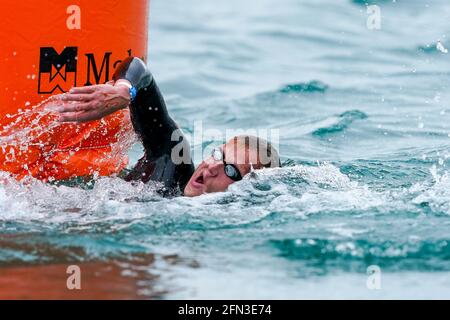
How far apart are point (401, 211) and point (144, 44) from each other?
183cm

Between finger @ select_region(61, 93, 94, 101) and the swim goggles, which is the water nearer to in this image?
the swim goggles

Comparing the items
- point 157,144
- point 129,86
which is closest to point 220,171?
point 157,144

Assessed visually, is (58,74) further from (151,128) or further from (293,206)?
(293,206)

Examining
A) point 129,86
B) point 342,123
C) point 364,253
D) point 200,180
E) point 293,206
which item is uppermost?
point 342,123

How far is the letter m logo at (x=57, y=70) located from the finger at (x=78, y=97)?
0.52 m

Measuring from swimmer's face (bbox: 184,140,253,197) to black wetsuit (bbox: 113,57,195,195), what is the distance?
0.18m

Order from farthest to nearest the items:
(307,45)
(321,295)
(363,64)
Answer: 1. (307,45)
2. (363,64)
3. (321,295)

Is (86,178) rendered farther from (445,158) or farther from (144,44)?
(445,158)

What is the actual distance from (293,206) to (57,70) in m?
1.47

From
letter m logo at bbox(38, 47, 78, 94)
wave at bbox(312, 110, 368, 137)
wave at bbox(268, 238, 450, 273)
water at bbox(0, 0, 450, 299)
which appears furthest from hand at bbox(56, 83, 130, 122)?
wave at bbox(312, 110, 368, 137)

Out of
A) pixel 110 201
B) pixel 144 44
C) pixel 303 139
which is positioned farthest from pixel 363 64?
pixel 110 201

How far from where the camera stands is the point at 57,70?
4867 mm
